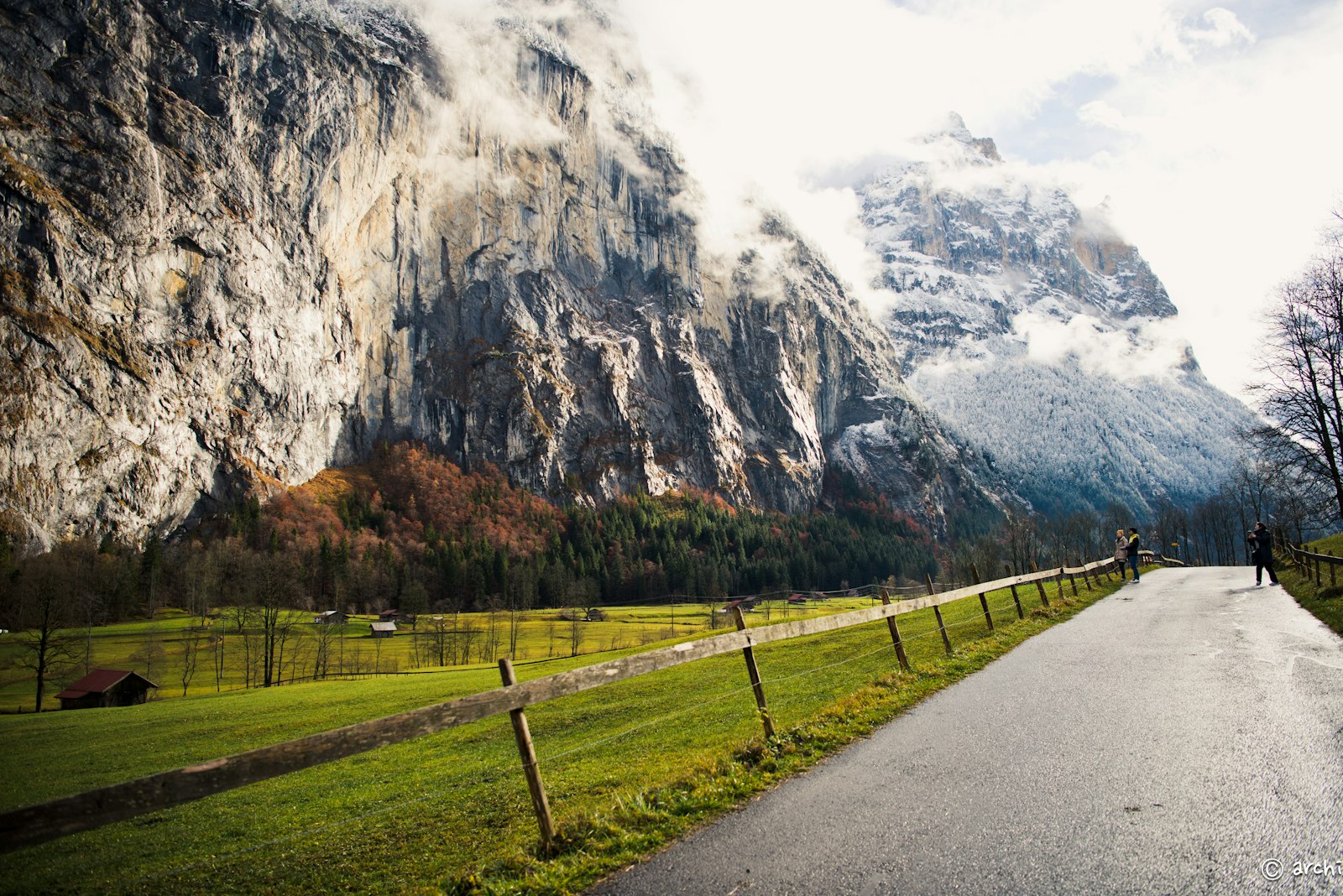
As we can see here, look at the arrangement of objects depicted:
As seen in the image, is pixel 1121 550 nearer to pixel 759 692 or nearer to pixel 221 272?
pixel 759 692

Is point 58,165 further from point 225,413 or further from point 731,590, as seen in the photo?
point 731,590

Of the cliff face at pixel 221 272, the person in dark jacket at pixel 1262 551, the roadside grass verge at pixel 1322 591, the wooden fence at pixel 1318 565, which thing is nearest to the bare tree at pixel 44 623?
the cliff face at pixel 221 272

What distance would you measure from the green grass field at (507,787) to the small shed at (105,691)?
3385 centimetres

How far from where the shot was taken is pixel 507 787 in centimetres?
1209

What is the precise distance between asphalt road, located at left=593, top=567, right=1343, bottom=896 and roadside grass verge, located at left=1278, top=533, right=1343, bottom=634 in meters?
8.04

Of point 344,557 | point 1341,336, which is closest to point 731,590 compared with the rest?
point 344,557

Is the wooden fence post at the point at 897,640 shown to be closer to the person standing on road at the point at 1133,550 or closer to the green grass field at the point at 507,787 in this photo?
the green grass field at the point at 507,787

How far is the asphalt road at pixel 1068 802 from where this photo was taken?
4680 millimetres

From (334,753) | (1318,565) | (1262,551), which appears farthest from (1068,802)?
(1262,551)

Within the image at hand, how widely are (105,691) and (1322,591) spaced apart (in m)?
77.8

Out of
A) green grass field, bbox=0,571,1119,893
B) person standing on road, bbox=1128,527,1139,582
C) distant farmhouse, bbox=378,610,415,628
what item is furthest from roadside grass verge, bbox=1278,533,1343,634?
distant farmhouse, bbox=378,610,415,628

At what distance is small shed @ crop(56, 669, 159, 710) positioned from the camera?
5488cm

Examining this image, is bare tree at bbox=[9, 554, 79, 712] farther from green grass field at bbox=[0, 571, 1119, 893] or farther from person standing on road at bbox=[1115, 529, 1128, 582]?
person standing on road at bbox=[1115, 529, 1128, 582]

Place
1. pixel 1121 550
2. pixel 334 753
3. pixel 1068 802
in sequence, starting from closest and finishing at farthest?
pixel 334 753 < pixel 1068 802 < pixel 1121 550
